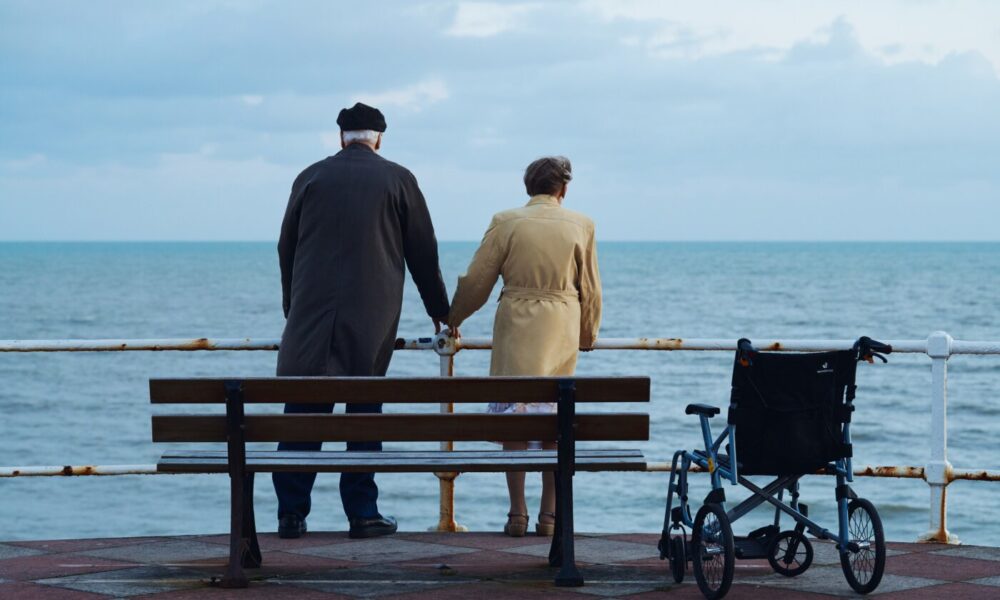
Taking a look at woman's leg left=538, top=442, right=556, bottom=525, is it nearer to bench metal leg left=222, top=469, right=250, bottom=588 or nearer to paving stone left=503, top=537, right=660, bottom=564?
paving stone left=503, top=537, right=660, bottom=564

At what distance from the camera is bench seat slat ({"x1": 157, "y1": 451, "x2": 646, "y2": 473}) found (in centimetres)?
532

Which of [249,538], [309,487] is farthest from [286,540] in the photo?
[249,538]

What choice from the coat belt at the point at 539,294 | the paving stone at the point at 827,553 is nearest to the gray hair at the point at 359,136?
the coat belt at the point at 539,294

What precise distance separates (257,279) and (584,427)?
314 ft

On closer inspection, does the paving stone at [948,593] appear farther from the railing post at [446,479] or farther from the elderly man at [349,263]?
the elderly man at [349,263]

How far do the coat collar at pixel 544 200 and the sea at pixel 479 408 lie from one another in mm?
9149

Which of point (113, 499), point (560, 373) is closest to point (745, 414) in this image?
point (560, 373)

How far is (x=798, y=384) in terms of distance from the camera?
17.4ft

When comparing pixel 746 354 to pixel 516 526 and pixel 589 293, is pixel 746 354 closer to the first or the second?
pixel 589 293

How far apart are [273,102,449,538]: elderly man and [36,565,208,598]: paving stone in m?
0.85

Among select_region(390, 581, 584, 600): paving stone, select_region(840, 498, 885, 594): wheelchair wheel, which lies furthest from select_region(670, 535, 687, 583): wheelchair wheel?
select_region(840, 498, 885, 594): wheelchair wheel

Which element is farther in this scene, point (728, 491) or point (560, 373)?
point (728, 491)

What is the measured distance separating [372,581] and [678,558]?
1.14 metres

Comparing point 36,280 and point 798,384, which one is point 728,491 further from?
point 36,280
